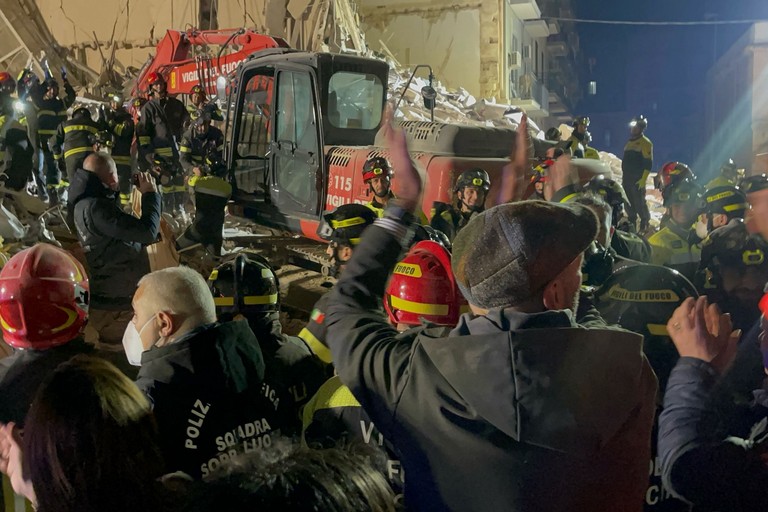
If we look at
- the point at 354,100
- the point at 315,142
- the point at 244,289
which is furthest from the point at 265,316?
the point at 354,100

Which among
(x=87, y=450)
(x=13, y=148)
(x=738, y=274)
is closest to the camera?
(x=87, y=450)

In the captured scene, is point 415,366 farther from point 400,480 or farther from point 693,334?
point 693,334

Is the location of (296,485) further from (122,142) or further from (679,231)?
(122,142)

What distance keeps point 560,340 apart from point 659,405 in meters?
0.86

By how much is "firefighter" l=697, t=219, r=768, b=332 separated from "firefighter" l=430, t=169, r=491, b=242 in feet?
7.62

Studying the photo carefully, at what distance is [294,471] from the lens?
107 cm

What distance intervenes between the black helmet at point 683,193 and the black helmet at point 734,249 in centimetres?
271

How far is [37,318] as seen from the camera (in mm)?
2414

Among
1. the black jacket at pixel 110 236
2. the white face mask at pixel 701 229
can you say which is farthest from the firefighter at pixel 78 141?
the white face mask at pixel 701 229

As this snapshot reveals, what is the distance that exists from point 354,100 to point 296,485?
24.3 feet

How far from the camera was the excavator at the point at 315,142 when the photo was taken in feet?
23.9

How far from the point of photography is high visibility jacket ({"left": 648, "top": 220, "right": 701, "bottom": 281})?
558 cm

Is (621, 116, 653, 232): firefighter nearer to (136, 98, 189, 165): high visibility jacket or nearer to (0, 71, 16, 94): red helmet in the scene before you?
(136, 98, 189, 165): high visibility jacket

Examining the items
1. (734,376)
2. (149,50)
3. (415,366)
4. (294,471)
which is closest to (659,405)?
(734,376)
